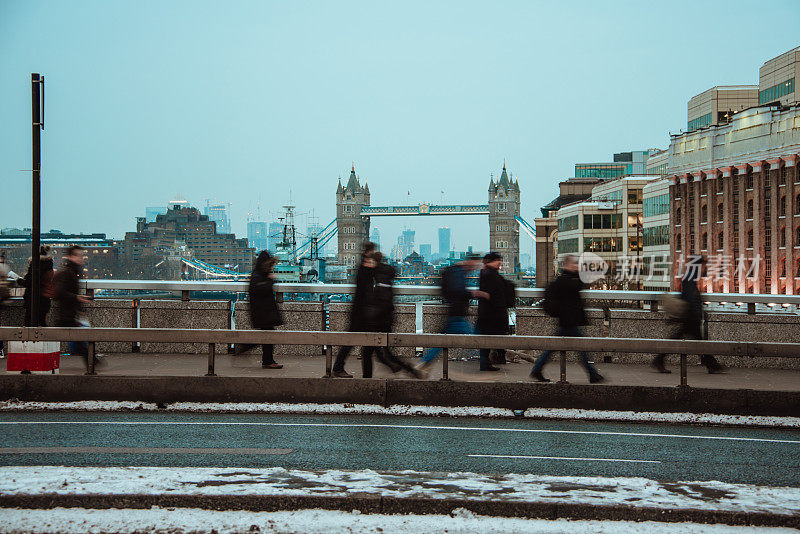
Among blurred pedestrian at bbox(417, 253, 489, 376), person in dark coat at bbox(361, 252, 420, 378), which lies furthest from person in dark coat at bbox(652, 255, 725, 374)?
person in dark coat at bbox(361, 252, 420, 378)

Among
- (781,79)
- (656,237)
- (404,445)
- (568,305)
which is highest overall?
(781,79)

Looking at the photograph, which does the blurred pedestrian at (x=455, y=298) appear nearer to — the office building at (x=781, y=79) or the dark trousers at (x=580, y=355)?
the dark trousers at (x=580, y=355)

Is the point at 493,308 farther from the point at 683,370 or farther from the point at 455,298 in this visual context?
the point at 683,370

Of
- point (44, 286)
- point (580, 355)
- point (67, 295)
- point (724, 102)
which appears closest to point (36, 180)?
point (67, 295)

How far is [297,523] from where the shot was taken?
5.38 m

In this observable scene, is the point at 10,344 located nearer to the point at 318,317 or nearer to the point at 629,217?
the point at 318,317

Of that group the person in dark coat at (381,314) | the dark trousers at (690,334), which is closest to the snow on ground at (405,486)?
the person in dark coat at (381,314)

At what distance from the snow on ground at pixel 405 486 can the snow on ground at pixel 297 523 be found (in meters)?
0.17

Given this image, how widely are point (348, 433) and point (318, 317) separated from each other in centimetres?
587

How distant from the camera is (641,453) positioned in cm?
815

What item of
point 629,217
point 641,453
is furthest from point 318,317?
point 629,217

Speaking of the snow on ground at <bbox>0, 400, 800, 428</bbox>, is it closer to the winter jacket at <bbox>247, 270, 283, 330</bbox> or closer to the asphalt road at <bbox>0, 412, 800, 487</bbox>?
the asphalt road at <bbox>0, 412, 800, 487</bbox>

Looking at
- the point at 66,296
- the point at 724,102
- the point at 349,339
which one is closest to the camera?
the point at 349,339

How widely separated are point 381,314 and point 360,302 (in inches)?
13.3
